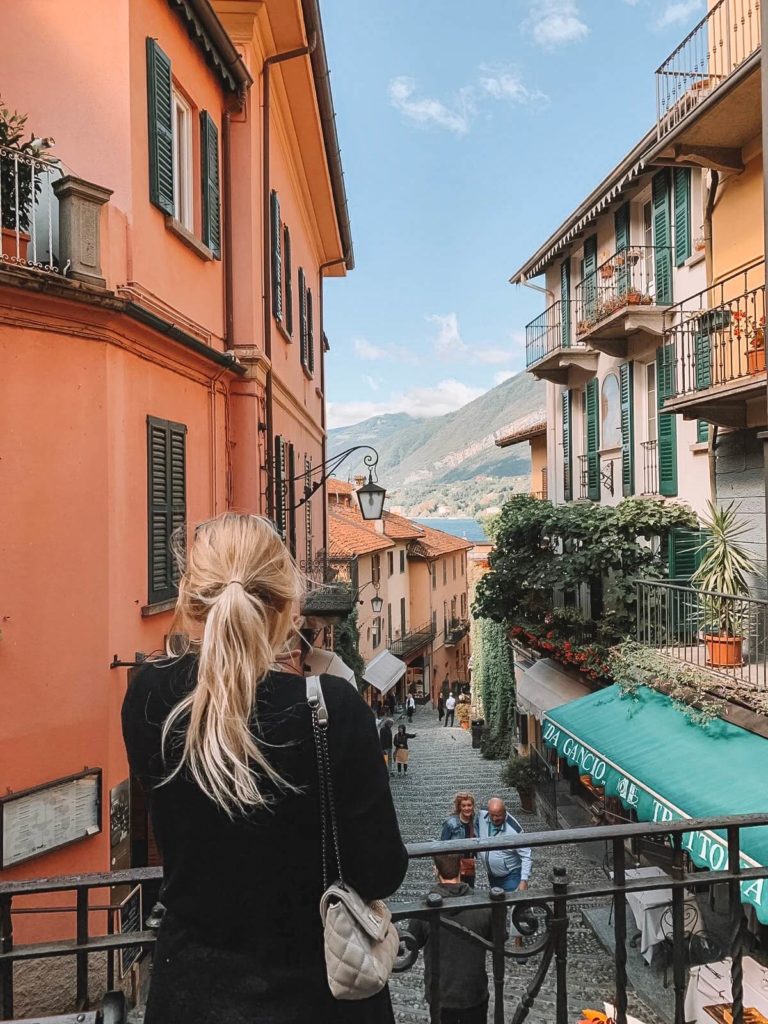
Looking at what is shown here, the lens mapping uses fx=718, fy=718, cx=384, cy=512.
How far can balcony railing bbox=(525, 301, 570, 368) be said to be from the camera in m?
18.5

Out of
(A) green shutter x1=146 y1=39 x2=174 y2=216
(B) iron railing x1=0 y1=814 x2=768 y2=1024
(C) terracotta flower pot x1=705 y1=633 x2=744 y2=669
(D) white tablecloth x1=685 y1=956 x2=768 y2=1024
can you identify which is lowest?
(D) white tablecloth x1=685 y1=956 x2=768 y2=1024

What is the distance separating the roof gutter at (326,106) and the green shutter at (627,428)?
695 centimetres

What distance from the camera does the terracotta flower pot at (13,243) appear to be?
5.57 m

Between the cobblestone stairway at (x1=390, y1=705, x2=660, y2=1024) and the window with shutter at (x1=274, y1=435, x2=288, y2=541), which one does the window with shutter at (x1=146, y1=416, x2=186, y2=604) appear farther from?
the cobblestone stairway at (x1=390, y1=705, x2=660, y2=1024)

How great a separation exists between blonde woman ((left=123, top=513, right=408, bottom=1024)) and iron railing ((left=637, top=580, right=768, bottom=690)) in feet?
26.0

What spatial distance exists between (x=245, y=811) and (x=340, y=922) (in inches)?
11.3

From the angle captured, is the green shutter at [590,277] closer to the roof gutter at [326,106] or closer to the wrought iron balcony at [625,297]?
the wrought iron balcony at [625,297]

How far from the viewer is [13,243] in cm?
566

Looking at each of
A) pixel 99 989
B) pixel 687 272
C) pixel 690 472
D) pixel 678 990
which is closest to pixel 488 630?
pixel 690 472

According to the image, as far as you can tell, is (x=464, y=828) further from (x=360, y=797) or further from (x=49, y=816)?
(x=360, y=797)

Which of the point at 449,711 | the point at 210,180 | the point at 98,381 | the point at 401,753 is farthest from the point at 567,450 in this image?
the point at 449,711


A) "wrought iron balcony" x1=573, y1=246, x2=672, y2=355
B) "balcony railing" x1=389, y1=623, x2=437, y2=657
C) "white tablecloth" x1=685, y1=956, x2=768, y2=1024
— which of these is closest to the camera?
"white tablecloth" x1=685, y1=956, x2=768, y2=1024

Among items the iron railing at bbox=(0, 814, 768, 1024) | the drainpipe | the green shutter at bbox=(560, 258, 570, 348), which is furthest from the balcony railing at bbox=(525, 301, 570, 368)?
the iron railing at bbox=(0, 814, 768, 1024)

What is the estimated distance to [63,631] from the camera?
5715mm
